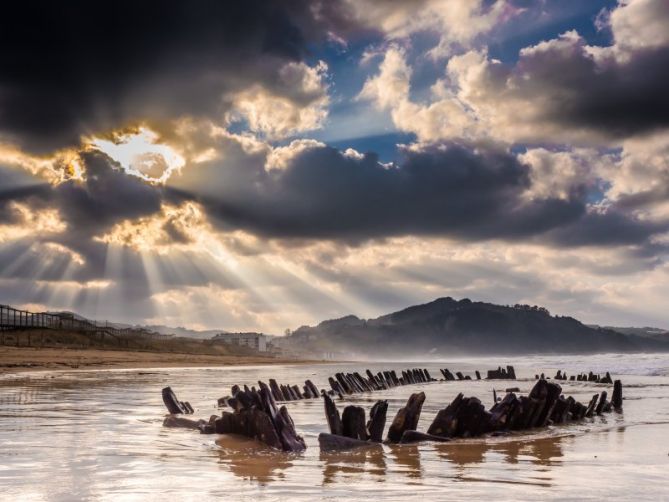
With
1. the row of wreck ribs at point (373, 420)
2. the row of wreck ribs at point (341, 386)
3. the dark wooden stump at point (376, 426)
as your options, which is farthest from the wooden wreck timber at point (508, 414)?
the row of wreck ribs at point (341, 386)

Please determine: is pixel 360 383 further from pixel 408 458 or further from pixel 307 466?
pixel 307 466

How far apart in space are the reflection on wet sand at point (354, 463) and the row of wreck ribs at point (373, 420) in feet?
0.88

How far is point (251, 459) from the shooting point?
787 cm

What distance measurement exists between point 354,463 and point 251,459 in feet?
4.29

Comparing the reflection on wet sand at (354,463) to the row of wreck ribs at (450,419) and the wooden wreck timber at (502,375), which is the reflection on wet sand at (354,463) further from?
the wooden wreck timber at (502,375)

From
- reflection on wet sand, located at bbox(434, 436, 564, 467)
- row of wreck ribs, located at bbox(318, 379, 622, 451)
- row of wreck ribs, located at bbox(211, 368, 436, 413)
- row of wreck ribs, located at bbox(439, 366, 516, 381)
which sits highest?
row of wreck ribs, located at bbox(318, 379, 622, 451)

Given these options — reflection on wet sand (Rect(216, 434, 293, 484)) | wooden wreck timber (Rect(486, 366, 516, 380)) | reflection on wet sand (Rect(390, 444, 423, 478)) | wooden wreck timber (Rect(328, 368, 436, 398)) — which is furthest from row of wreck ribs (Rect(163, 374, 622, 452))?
wooden wreck timber (Rect(486, 366, 516, 380))

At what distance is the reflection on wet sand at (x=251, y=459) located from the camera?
6637 mm

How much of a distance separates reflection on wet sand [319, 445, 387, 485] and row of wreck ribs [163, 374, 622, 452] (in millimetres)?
267

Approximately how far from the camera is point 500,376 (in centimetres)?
4450

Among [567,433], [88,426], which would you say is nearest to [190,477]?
[88,426]

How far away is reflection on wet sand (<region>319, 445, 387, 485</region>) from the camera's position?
677 centimetres

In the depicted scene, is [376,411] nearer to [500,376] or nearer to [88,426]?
[88,426]

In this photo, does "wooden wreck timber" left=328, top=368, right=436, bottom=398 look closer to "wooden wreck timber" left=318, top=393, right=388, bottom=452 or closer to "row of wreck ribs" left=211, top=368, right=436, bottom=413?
"row of wreck ribs" left=211, top=368, right=436, bottom=413
